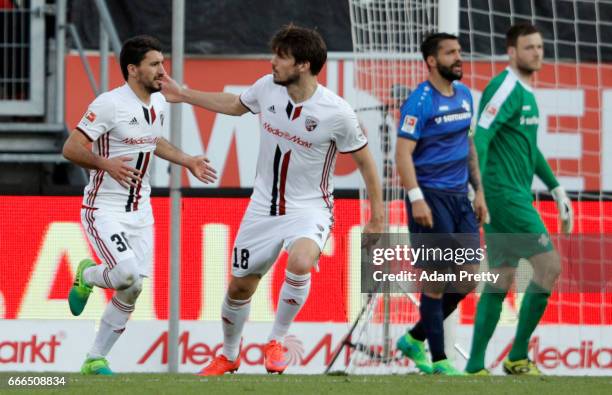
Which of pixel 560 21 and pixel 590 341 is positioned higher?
pixel 560 21

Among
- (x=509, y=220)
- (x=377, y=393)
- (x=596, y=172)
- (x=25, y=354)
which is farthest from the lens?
(x=596, y=172)

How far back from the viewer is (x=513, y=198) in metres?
8.63

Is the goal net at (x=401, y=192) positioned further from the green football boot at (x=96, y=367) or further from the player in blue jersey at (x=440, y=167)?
the green football boot at (x=96, y=367)

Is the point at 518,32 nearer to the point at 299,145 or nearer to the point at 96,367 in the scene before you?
the point at 299,145

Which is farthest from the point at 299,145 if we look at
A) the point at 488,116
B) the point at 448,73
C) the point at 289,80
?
the point at 488,116

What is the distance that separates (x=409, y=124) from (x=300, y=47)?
0.81 meters

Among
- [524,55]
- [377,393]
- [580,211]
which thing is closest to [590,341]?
[580,211]

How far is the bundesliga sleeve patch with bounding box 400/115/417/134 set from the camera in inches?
336

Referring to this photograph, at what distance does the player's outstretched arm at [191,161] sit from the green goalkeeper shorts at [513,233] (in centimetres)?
169

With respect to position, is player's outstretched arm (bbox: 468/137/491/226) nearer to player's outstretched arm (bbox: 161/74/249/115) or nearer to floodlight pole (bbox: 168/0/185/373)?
player's outstretched arm (bbox: 161/74/249/115)

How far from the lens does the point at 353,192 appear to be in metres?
11.1

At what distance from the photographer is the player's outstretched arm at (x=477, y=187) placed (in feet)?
28.1

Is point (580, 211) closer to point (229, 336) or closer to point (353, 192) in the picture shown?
point (353, 192)

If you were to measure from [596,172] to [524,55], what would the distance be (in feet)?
16.1
